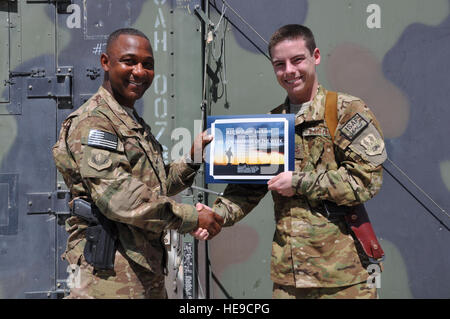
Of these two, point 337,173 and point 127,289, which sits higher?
point 337,173

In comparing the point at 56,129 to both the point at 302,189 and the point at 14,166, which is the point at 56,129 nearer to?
the point at 14,166

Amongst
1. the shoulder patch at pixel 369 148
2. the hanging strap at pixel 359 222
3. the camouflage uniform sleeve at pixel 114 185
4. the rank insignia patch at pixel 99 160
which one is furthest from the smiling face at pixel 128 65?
the shoulder patch at pixel 369 148

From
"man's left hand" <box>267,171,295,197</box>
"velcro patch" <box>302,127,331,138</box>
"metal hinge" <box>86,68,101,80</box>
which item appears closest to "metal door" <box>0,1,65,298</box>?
"metal hinge" <box>86,68,101,80</box>

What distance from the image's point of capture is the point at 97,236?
1789 mm

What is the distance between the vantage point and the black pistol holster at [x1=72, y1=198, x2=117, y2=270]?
5.79 ft

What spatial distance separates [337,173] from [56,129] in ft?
6.44

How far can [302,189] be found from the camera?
71.6 inches

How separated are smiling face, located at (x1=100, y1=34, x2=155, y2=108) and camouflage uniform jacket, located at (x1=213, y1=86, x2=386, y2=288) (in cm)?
72

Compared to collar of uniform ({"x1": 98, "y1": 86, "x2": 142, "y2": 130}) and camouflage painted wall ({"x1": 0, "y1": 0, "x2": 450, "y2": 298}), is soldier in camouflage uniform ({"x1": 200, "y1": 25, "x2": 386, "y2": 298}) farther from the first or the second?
camouflage painted wall ({"x1": 0, "y1": 0, "x2": 450, "y2": 298})

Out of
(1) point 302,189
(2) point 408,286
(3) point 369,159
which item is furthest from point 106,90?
(2) point 408,286

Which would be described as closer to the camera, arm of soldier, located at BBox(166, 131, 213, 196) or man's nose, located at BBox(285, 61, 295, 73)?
man's nose, located at BBox(285, 61, 295, 73)
